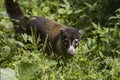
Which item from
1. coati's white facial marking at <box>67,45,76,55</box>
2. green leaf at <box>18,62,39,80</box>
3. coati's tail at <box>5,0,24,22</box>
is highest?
green leaf at <box>18,62,39,80</box>

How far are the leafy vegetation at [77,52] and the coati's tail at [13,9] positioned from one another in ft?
0.42

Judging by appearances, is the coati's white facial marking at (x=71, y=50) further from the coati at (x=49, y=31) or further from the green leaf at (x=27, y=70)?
the green leaf at (x=27, y=70)

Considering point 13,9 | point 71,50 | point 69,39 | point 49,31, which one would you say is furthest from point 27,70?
point 49,31

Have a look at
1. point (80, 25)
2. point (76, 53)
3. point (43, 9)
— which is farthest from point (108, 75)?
point (43, 9)

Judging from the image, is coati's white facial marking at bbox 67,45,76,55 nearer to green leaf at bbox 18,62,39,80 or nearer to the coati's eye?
the coati's eye

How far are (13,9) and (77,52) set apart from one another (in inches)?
50.8

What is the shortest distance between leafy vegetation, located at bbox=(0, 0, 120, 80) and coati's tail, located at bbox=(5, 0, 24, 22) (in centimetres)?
13

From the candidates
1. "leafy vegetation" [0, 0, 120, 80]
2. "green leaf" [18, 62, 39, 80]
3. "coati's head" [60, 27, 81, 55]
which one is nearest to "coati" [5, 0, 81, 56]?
"coati's head" [60, 27, 81, 55]

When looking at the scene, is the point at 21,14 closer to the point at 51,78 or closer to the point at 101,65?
the point at 101,65

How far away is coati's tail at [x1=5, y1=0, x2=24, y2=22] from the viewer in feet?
21.7

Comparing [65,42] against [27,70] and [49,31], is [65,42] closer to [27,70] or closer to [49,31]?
[49,31]

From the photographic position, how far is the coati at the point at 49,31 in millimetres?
6590

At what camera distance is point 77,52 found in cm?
654

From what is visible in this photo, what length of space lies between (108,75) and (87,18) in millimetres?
2990
